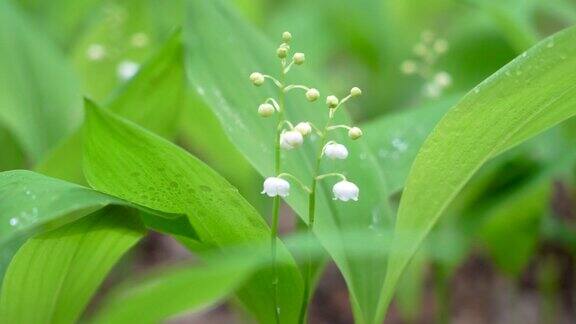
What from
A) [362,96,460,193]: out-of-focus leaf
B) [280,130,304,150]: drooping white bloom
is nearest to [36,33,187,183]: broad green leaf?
[362,96,460,193]: out-of-focus leaf

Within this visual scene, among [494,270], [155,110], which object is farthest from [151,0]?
[494,270]

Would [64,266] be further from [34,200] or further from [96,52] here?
[96,52]

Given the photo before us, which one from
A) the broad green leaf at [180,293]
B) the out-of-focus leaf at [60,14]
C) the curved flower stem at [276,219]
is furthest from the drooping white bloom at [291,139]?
the out-of-focus leaf at [60,14]

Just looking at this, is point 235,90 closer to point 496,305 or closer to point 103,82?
point 103,82

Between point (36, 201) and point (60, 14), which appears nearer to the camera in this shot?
point (36, 201)

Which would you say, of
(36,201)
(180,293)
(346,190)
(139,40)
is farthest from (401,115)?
(180,293)

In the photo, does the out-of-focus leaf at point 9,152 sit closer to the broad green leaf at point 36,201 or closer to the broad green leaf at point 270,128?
the broad green leaf at point 270,128
